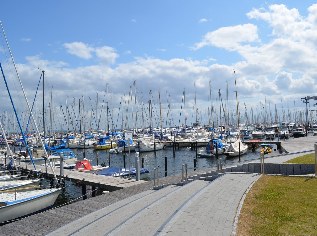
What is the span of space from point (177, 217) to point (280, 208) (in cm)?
384

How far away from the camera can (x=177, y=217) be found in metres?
12.5

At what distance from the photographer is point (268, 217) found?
487 inches

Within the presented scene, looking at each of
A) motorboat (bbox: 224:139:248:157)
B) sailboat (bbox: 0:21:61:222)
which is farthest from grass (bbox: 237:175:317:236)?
motorboat (bbox: 224:139:248:157)

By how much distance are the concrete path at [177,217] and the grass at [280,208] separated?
509mm

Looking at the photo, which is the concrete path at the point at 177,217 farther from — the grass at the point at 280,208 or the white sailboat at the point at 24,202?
the white sailboat at the point at 24,202

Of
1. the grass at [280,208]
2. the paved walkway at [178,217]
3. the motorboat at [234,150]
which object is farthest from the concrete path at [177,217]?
the motorboat at [234,150]

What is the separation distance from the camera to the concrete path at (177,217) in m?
11.3

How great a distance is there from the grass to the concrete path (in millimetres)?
509

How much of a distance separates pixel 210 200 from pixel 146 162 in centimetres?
5651

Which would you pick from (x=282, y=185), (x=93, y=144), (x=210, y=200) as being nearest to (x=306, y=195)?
(x=282, y=185)

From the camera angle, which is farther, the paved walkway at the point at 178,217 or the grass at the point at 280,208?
the paved walkway at the point at 178,217

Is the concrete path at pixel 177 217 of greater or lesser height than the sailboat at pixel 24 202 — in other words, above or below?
above

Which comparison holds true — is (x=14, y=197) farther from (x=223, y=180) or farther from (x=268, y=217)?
(x=268, y=217)

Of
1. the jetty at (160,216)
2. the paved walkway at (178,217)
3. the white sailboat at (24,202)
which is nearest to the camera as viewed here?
the paved walkway at (178,217)
